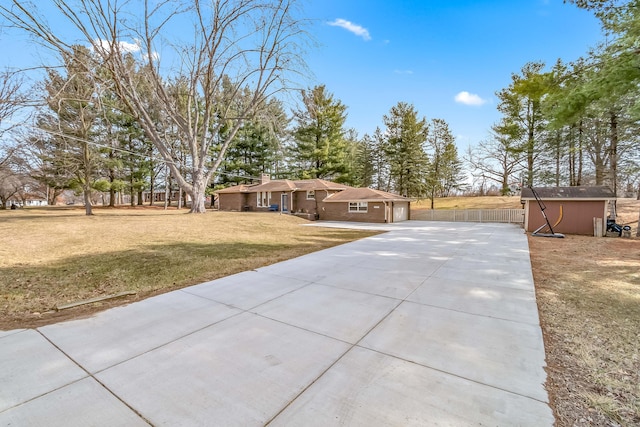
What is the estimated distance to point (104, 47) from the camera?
15.5 m

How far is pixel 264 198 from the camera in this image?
85.5ft

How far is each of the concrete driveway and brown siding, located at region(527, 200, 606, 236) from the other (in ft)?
43.5

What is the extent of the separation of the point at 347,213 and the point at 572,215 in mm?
13605

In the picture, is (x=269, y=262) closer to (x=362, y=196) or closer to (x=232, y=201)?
(x=362, y=196)

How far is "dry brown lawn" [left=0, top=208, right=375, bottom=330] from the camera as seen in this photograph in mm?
4402

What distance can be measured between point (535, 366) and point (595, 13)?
10973 mm

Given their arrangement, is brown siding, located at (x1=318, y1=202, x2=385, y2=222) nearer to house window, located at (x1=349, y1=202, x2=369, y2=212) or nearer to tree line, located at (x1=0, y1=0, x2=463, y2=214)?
house window, located at (x1=349, y1=202, x2=369, y2=212)

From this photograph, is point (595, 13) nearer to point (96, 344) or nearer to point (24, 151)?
point (96, 344)

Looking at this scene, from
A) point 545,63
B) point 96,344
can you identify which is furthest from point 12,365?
point 545,63

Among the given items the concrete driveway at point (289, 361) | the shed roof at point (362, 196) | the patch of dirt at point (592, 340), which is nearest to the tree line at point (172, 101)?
the shed roof at point (362, 196)

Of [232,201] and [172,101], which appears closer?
[172,101]

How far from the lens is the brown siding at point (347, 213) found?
20.7 m

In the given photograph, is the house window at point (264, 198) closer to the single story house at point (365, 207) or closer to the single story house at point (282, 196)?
the single story house at point (282, 196)

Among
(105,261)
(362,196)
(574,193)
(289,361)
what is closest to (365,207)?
(362,196)
